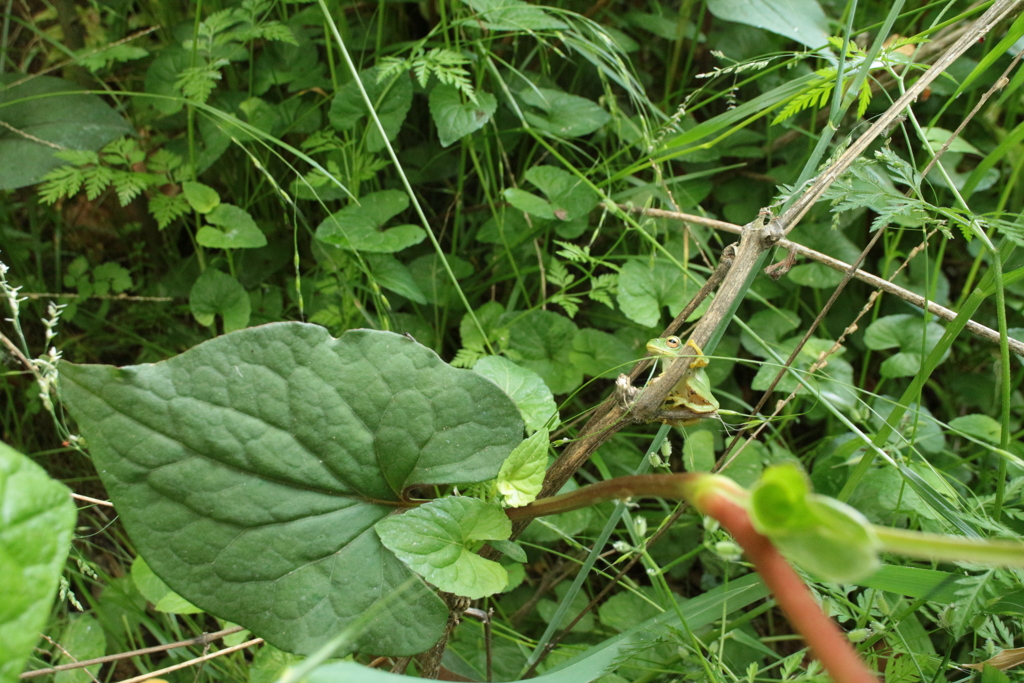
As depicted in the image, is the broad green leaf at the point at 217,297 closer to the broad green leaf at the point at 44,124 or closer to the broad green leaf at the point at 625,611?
the broad green leaf at the point at 44,124

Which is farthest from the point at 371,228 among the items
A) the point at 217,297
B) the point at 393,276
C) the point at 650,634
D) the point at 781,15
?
the point at 781,15

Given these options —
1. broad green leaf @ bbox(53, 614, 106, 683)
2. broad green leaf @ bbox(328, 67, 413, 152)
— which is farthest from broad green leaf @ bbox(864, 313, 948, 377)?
broad green leaf @ bbox(53, 614, 106, 683)

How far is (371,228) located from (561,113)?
0.52m

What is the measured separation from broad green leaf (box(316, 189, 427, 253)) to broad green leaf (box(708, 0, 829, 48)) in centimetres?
87

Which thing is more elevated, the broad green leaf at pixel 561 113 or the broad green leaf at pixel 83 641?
the broad green leaf at pixel 561 113

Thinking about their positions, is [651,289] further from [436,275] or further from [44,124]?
[44,124]

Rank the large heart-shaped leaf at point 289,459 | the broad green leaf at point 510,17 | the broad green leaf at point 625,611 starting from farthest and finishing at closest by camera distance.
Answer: the broad green leaf at point 510,17 → the broad green leaf at point 625,611 → the large heart-shaped leaf at point 289,459

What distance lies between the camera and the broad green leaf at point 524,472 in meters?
0.80

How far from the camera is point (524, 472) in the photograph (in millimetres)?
809

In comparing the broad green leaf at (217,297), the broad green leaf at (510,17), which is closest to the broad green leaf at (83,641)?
the broad green leaf at (217,297)

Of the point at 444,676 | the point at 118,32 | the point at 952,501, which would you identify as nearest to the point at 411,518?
the point at 444,676

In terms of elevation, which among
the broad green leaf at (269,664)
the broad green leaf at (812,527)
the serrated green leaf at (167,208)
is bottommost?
the broad green leaf at (269,664)

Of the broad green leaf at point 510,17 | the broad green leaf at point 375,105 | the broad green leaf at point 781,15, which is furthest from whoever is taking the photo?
the broad green leaf at point 781,15

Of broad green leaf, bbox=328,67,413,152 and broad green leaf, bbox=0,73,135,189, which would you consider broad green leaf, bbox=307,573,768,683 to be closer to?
broad green leaf, bbox=328,67,413,152
